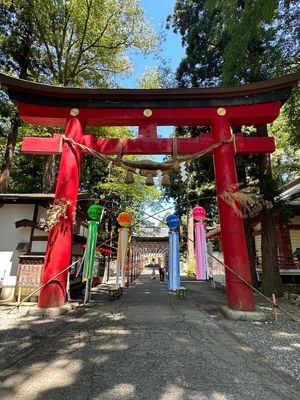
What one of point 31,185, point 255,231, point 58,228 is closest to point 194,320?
point 58,228

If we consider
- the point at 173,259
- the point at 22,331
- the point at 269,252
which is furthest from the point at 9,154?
the point at 269,252

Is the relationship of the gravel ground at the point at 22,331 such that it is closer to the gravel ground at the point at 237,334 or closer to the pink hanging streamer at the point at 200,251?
the gravel ground at the point at 237,334

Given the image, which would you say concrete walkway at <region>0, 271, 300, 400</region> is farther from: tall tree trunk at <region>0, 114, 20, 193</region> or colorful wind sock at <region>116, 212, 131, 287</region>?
tall tree trunk at <region>0, 114, 20, 193</region>

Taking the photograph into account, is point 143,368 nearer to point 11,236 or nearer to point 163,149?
point 163,149

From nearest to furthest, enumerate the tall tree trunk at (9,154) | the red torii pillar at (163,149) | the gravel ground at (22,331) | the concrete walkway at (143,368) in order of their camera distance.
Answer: the concrete walkway at (143,368)
the gravel ground at (22,331)
the red torii pillar at (163,149)
the tall tree trunk at (9,154)

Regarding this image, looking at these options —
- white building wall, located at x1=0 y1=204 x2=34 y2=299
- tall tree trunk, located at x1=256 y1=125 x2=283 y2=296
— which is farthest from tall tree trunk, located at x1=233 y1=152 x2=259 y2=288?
white building wall, located at x1=0 y1=204 x2=34 y2=299

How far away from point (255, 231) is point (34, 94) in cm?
1448

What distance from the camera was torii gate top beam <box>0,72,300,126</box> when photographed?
7.67 meters

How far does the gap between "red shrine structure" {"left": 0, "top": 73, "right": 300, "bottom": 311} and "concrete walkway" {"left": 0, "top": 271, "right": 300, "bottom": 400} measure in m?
2.73

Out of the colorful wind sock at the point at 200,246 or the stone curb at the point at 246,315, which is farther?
the colorful wind sock at the point at 200,246

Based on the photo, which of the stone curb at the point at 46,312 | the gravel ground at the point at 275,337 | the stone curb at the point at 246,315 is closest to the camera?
the gravel ground at the point at 275,337

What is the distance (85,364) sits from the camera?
351 centimetres

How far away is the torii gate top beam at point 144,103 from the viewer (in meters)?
7.67

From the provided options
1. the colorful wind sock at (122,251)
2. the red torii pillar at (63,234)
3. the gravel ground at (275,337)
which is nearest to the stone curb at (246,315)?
the gravel ground at (275,337)
